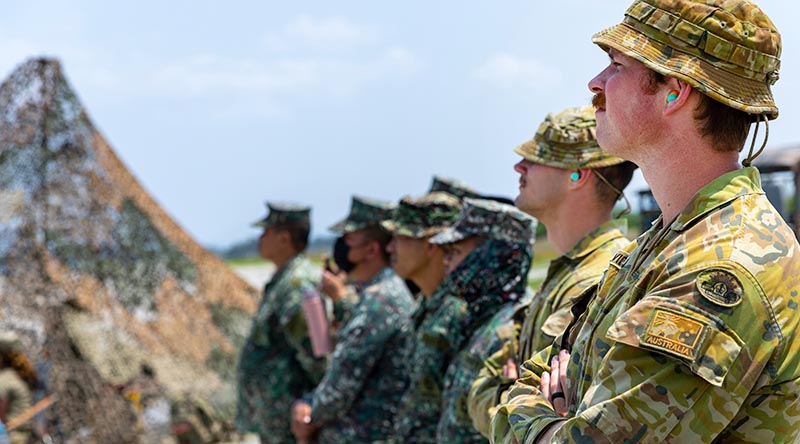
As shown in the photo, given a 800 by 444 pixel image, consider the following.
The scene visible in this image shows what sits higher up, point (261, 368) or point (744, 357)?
point (744, 357)

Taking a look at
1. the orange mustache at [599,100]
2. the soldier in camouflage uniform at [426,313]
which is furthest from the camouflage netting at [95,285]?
the orange mustache at [599,100]

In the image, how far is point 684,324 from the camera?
5.50 feet

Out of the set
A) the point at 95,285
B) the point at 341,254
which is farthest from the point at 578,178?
the point at 95,285

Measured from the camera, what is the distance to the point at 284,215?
7320 mm

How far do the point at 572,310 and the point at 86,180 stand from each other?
803 centimetres

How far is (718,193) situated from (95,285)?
8.40 m

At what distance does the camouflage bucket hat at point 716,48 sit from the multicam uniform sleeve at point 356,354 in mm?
3451

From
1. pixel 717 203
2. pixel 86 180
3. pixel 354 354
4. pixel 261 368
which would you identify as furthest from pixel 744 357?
pixel 86 180

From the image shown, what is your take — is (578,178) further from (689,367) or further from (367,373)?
(367,373)

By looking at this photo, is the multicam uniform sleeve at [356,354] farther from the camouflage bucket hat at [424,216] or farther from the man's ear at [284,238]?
the man's ear at [284,238]

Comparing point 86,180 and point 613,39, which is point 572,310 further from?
point 86,180

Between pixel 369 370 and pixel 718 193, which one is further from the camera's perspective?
pixel 369 370

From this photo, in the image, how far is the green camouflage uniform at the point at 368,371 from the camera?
17.2 feet

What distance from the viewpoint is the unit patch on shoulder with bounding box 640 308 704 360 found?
166 centimetres
